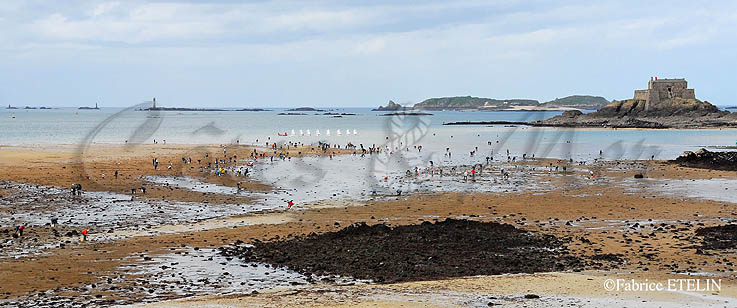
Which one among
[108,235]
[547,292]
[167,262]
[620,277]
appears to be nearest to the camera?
[547,292]

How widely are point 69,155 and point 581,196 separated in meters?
40.8

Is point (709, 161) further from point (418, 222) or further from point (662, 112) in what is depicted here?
point (662, 112)

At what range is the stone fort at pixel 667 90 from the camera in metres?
124

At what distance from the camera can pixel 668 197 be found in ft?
98.2

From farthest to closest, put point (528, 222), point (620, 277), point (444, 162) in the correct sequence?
point (444, 162)
point (528, 222)
point (620, 277)

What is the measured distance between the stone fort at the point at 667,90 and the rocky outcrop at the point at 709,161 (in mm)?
78784

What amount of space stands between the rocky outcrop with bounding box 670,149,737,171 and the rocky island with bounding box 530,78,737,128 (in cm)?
6900

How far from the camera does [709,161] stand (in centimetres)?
4588

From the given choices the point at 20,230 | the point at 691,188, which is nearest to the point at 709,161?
the point at 691,188

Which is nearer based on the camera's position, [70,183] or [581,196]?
[581,196]

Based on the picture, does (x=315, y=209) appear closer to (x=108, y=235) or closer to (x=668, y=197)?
(x=108, y=235)

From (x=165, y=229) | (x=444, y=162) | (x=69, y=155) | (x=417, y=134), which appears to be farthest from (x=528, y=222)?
(x=417, y=134)

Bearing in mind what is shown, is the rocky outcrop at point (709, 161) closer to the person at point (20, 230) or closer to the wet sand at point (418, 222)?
the wet sand at point (418, 222)

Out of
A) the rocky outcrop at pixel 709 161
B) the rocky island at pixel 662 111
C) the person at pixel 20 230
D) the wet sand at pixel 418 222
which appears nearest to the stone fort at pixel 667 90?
the rocky island at pixel 662 111
